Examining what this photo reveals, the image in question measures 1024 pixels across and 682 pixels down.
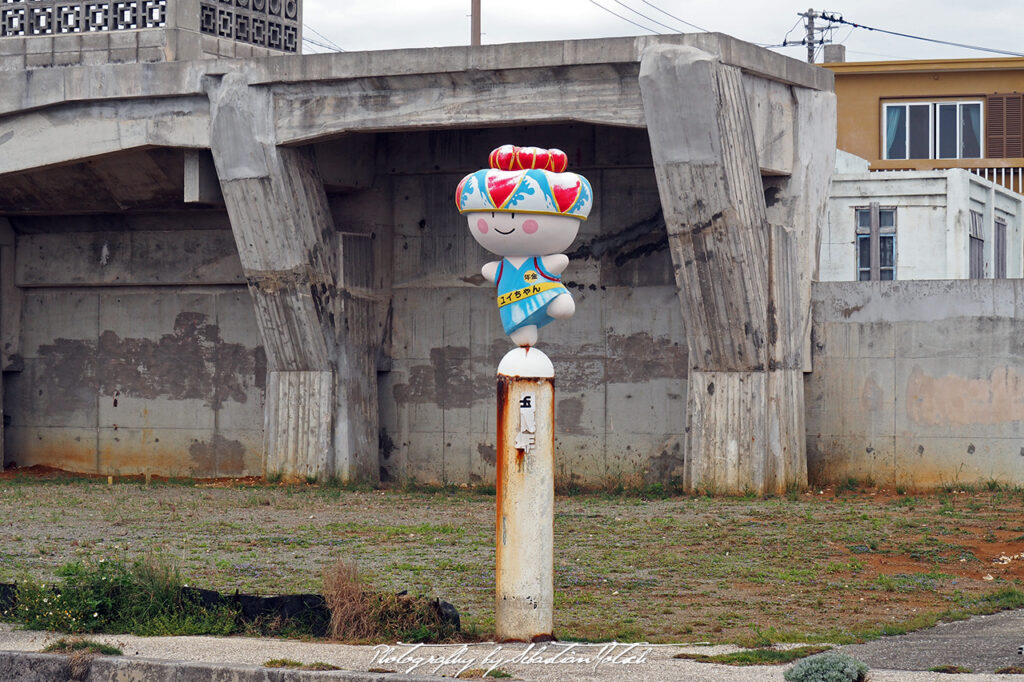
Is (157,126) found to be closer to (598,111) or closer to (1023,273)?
(598,111)

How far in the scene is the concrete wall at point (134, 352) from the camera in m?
23.2

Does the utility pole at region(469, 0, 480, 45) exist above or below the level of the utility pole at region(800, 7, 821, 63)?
below

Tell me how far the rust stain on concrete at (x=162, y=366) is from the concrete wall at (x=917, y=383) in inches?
328

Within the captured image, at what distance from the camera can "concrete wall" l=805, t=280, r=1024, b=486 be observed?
1944 cm

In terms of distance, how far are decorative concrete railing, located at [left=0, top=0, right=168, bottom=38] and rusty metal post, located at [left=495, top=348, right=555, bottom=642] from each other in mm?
12644

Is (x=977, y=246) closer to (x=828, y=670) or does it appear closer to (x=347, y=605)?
(x=347, y=605)

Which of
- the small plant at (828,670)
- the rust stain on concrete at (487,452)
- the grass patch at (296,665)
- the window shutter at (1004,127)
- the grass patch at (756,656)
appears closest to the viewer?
the small plant at (828,670)

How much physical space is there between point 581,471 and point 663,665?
40.3 feet

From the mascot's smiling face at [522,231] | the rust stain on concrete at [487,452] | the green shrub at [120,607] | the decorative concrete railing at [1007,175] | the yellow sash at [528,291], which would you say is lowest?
the green shrub at [120,607]

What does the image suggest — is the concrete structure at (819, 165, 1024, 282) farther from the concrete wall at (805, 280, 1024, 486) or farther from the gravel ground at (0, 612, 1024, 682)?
the gravel ground at (0, 612, 1024, 682)

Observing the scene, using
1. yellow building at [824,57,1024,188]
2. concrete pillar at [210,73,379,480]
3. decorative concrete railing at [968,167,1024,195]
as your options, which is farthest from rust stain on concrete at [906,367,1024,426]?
decorative concrete railing at [968,167,1024,195]

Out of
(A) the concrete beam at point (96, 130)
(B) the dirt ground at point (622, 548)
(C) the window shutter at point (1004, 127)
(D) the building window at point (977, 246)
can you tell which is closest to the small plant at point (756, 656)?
(B) the dirt ground at point (622, 548)

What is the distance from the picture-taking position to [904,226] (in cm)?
2683

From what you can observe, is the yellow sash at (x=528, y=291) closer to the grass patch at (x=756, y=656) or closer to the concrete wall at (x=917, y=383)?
the grass patch at (x=756, y=656)
